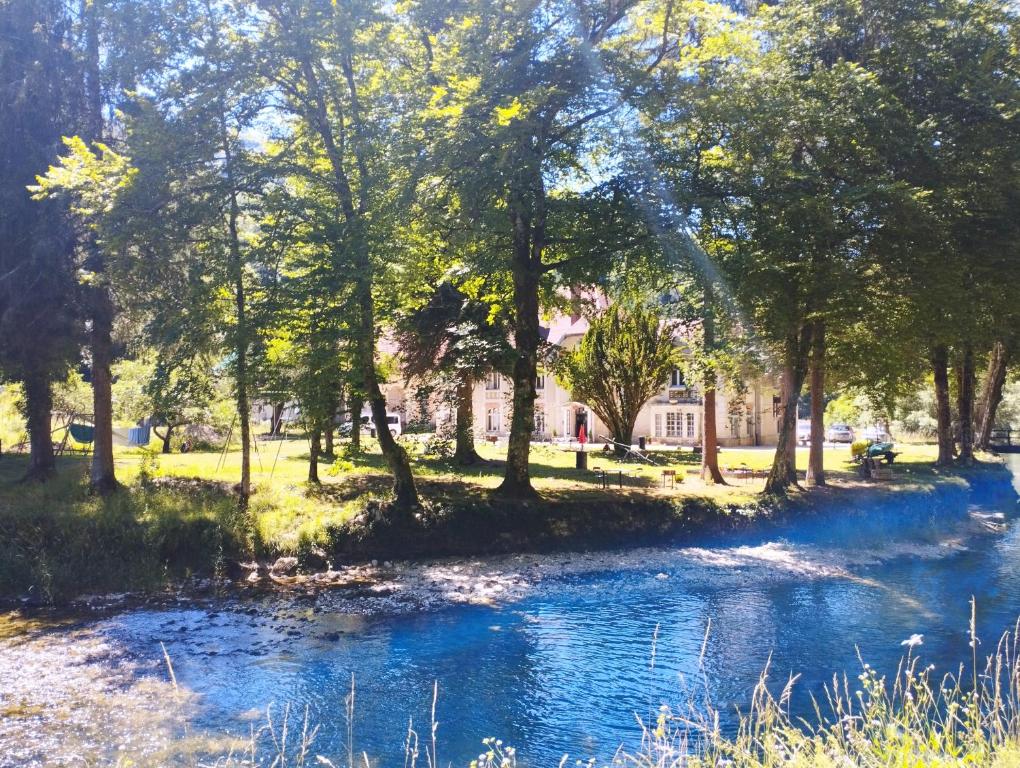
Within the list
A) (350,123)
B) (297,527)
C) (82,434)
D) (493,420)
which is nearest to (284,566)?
(297,527)

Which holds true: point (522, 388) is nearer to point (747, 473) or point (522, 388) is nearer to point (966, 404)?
point (747, 473)

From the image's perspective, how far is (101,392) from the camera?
1984 centimetres

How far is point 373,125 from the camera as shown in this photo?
1800cm

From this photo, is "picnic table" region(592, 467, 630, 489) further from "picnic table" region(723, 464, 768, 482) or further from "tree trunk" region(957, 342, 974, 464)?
"tree trunk" region(957, 342, 974, 464)

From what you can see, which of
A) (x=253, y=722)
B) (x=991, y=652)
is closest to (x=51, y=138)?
(x=253, y=722)

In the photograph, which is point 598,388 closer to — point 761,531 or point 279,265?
point 761,531

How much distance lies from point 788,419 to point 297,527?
1475cm

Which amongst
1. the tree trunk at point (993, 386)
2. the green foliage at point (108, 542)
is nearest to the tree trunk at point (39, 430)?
the green foliage at point (108, 542)

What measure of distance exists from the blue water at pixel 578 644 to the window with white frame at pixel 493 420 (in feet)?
119

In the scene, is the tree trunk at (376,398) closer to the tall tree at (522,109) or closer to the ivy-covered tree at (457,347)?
the ivy-covered tree at (457,347)

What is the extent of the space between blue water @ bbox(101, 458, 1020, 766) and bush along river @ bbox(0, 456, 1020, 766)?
45 millimetres

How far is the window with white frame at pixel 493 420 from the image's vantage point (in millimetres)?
55156

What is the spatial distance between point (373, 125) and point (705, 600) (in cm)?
1268

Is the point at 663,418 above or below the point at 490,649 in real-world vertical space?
above
